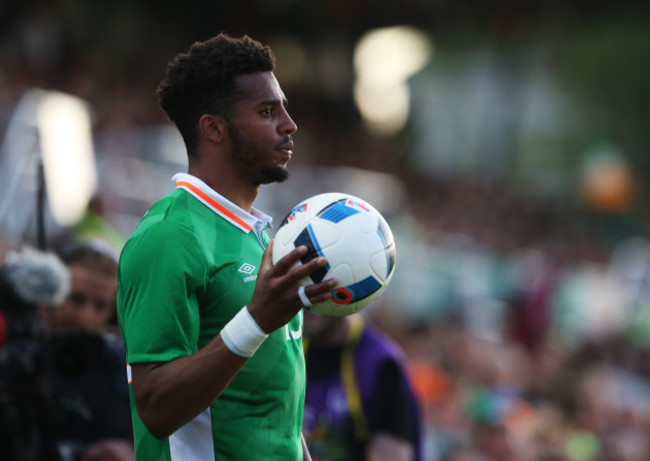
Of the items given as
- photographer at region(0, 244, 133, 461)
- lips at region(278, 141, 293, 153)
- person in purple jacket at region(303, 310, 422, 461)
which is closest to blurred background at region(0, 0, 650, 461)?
photographer at region(0, 244, 133, 461)

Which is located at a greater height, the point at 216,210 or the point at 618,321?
the point at 216,210

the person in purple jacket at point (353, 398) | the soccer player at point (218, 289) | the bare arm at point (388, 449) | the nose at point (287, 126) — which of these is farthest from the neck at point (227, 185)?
the bare arm at point (388, 449)

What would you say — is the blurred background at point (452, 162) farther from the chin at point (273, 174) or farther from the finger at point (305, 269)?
the finger at point (305, 269)

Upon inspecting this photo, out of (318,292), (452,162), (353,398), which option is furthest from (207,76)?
(452,162)

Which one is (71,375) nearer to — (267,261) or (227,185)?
(227,185)

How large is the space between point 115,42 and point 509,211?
10.1m

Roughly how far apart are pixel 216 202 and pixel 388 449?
2.75 metres

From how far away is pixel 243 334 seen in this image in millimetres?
2727

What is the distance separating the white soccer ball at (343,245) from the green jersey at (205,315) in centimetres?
24

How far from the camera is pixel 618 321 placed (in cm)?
1577

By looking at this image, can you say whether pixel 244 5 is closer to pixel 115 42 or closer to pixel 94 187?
pixel 115 42

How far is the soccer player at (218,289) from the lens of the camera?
274cm

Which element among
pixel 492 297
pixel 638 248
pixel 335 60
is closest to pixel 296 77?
pixel 335 60

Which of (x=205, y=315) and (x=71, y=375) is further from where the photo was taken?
(x=71, y=375)
